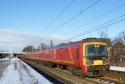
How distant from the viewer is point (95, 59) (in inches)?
896

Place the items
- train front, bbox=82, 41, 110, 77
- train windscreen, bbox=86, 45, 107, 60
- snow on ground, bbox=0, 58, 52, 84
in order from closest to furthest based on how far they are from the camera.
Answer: snow on ground, bbox=0, 58, 52, 84, train front, bbox=82, 41, 110, 77, train windscreen, bbox=86, 45, 107, 60

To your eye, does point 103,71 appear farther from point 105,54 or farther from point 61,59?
point 61,59

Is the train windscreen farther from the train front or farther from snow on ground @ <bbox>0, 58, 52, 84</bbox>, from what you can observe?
snow on ground @ <bbox>0, 58, 52, 84</bbox>

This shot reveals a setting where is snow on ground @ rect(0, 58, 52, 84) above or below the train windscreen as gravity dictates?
below

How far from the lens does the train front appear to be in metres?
22.4

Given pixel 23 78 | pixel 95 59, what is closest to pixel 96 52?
pixel 95 59

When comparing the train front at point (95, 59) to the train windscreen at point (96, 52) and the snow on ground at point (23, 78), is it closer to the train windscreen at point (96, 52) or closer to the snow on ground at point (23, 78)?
the train windscreen at point (96, 52)

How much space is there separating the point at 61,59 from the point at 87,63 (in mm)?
10148

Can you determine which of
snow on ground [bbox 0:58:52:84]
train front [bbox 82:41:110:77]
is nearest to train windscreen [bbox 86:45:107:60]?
train front [bbox 82:41:110:77]

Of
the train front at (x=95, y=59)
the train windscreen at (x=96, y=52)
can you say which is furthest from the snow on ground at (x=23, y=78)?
the train windscreen at (x=96, y=52)

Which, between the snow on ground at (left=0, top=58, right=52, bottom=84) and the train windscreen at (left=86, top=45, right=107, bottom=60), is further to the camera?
the train windscreen at (left=86, top=45, right=107, bottom=60)

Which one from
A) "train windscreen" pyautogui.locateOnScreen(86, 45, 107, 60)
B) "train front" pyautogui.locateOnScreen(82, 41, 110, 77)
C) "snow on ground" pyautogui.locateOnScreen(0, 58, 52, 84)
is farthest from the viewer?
"train windscreen" pyautogui.locateOnScreen(86, 45, 107, 60)

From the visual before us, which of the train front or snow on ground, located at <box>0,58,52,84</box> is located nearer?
snow on ground, located at <box>0,58,52,84</box>

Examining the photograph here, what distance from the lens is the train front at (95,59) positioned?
22375mm
